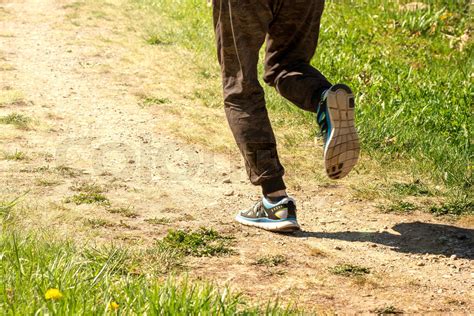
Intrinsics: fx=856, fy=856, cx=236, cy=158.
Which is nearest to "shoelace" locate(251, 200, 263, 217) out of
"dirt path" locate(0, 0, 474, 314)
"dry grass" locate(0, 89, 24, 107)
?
"dirt path" locate(0, 0, 474, 314)

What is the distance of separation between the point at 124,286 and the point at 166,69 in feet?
17.7

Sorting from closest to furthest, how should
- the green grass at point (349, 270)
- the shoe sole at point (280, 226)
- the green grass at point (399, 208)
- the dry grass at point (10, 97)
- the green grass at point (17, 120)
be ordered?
the green grass at point (349, 270)
the shoe sole at point (280, 226)
the green grass at point (399, 208)
the green grass at point (17, 120)
the dry grass at point (10, 97)

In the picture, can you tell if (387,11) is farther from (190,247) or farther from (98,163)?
Answer: (190,247)

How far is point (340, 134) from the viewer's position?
169 inches

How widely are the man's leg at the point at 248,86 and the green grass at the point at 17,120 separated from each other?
2.22 meters

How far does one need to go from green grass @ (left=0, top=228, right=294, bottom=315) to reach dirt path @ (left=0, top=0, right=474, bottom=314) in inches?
19.3

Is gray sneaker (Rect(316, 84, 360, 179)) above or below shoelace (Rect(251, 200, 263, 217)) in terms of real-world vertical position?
above

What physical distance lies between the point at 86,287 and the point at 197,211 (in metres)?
1.83

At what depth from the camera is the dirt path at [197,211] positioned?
12.5 ft

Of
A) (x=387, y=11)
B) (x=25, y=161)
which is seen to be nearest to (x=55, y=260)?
(x=25, y=161)

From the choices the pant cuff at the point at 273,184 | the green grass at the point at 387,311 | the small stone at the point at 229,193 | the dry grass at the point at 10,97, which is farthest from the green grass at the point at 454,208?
the dry grass at the point at 10,97

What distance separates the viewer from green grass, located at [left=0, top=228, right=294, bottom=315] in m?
2.87

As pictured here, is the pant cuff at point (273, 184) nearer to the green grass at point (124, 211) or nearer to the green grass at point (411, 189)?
the green grass at point (124, 211)

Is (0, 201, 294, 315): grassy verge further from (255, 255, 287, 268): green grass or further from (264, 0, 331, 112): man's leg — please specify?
(264, 0, 331, 112): man's leg
